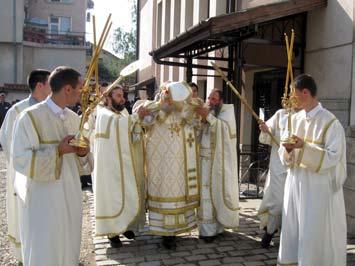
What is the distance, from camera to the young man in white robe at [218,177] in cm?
598

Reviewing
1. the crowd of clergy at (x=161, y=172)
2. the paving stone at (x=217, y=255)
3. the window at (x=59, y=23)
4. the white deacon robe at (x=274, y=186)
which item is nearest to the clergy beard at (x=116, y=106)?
the crowd of clergy at (x=161, y=172)

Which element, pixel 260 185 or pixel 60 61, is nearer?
pixel 260 185

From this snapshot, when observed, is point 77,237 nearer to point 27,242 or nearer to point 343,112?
point 27,242

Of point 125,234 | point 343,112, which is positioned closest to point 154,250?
point 125,234

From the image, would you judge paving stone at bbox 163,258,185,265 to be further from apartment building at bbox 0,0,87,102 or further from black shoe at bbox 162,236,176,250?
apartment building at bbox 0,0,87,102

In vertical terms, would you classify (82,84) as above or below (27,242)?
above

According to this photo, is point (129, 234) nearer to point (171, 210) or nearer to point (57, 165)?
point (171, 210)

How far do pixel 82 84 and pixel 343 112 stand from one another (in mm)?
4093

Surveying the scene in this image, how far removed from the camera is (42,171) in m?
3.44

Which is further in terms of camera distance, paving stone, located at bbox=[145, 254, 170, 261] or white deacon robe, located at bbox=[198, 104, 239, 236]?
white deacon robe, located at bbox=[198, 104, 239, 236]

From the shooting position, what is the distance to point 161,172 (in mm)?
5637

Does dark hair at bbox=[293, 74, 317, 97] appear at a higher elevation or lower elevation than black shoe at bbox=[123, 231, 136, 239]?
Result: higher

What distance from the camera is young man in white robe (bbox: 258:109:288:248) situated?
224 inches

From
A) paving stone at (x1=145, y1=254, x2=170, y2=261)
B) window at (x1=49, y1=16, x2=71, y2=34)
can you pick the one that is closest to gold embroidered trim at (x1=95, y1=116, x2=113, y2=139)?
paving stone at (x1=145, y1=254, x2=170, y2=261)
